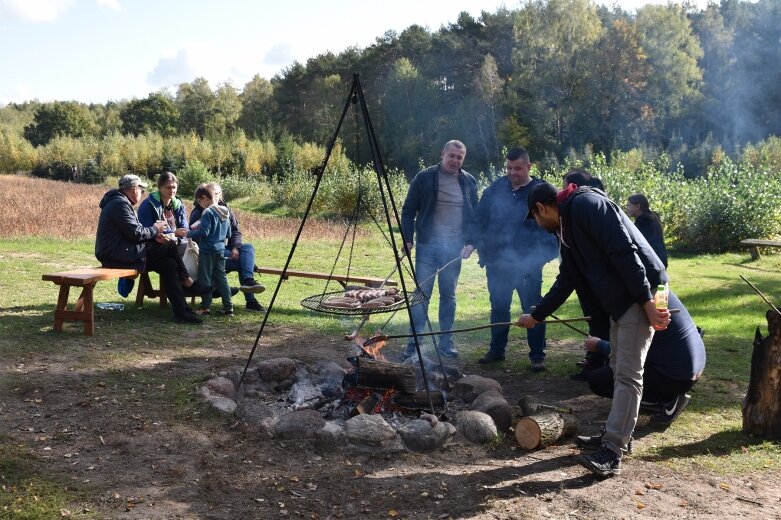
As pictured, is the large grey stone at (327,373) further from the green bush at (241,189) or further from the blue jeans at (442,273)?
the green bush at (241,189)

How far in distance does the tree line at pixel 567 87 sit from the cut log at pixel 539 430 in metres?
21.9

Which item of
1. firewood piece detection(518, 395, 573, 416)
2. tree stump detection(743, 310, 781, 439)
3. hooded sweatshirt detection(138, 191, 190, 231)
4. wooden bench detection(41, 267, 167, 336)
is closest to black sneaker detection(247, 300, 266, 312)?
hooded sweatshirt detection(138, 191, 190, 231)

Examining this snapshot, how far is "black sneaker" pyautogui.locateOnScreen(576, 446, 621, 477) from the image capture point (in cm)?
365

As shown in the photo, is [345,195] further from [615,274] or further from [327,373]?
[615,274]

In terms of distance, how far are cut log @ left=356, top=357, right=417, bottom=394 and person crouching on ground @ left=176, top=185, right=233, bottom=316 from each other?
10.2 feet

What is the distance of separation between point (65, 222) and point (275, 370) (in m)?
11.2

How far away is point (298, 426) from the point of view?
13.4ft

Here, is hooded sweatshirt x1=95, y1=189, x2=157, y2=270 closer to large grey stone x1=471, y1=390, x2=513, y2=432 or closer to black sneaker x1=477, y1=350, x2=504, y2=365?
black sneaker x1=477, y1=350, x2=504, y2=365

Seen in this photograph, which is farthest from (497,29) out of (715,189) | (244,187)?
(715,189)

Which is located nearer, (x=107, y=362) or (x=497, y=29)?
(x=107, y=362)

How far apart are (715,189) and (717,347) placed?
9012 millimetres

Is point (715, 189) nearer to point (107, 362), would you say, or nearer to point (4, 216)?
point (107, 362)

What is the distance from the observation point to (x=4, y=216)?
47.8 ft

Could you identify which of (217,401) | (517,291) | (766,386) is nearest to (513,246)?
(517,291)
